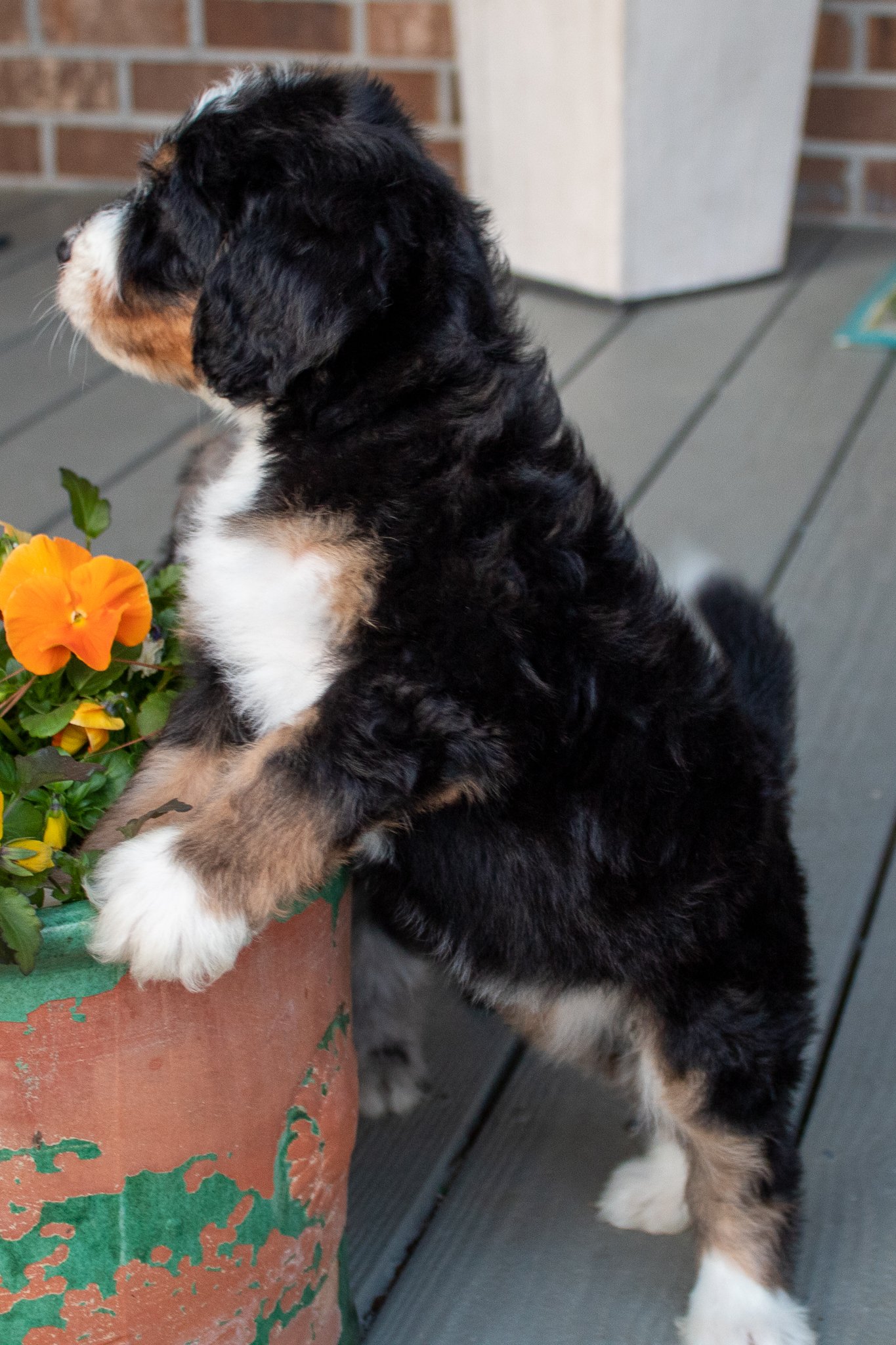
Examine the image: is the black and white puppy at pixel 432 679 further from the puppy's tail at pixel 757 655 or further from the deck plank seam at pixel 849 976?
the deck plank seam at pixel 849 976

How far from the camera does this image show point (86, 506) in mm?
1601

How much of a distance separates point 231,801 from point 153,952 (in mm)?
188

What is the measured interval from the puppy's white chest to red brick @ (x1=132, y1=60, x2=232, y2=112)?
372 centimetres

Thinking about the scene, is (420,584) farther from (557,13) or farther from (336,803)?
(557,13)

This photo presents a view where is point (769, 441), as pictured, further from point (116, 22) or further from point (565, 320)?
point (116, 22)

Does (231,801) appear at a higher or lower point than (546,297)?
higher

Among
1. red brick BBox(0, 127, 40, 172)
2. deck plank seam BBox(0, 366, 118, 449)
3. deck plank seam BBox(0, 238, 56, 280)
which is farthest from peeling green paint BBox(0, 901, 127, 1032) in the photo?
red brick BBox(0, 127, 40, 172)

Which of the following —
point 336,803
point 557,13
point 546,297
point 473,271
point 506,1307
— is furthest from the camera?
point 546,297

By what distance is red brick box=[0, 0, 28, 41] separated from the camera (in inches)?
189

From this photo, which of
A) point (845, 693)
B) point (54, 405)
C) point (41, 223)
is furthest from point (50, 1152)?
point (41, 223)

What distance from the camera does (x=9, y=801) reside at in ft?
4.46

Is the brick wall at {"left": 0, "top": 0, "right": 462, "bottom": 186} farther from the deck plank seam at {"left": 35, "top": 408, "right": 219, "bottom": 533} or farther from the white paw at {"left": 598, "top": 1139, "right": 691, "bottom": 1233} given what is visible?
the white paw at {"left": 598, "top": 1139, "right": 691, "bottom": 1233}

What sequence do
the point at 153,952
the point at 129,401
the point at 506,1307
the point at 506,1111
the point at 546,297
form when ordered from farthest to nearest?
the point at 546,297, the point at 129,401, the point at 506,1111, the point at 506,1307, the point at 153,952

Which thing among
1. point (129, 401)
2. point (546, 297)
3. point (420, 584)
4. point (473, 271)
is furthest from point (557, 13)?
point (420, 584)
